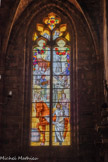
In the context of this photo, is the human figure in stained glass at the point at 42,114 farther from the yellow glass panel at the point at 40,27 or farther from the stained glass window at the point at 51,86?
the yellow glass panel at the point at 40,27

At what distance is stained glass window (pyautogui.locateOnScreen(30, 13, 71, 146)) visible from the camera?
14938mm

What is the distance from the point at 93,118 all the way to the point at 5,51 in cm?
408

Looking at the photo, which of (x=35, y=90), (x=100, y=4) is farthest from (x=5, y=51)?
(x=100, y=4)

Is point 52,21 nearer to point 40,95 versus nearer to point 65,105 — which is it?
point 40,95

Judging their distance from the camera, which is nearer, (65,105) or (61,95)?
(65,105)

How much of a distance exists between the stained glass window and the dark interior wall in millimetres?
363

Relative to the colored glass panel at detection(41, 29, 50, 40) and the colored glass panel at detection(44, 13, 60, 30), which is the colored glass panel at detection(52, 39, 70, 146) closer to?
the colored glass panel at detection(41, 29, 50, 40)

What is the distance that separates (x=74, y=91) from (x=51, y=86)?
93 cm

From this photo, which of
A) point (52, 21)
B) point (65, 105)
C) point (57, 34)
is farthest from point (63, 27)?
point (65, 105)

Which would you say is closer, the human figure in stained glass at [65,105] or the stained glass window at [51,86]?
the stained glass window at [51,86]

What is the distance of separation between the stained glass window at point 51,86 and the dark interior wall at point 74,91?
1.19 feet

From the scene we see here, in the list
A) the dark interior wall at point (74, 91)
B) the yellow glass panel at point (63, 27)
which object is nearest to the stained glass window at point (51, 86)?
the yellow glass panel at point (63, 27)

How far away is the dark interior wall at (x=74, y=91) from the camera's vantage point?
47.3ft

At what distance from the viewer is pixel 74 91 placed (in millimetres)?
15133
